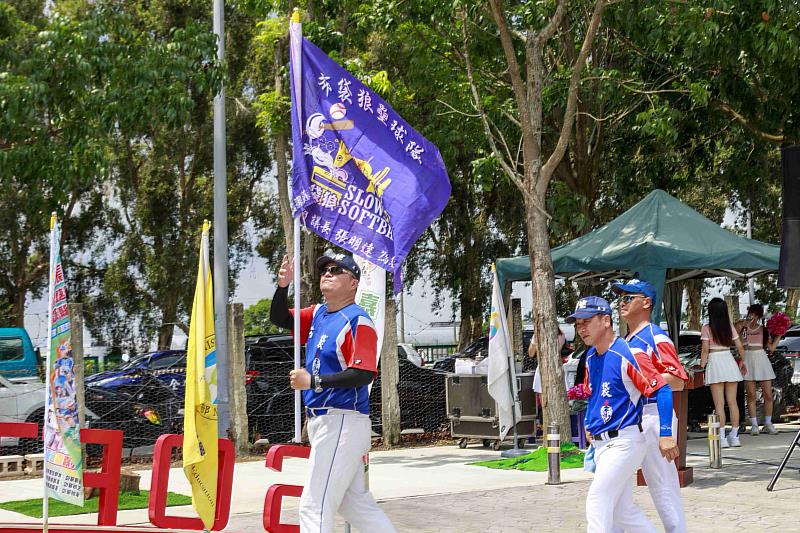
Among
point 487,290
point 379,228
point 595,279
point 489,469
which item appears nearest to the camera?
point 379,228

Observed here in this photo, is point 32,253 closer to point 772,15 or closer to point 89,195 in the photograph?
point 89,195

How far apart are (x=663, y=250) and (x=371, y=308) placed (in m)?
5.66

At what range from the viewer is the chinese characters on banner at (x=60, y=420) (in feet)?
24.8

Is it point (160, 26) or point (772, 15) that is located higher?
point (160, 26)

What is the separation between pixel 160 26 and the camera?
106 ft

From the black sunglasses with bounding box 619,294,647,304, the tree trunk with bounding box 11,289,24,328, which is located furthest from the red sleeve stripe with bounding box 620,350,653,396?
the tree trunk with bounding box 11,289,24,328

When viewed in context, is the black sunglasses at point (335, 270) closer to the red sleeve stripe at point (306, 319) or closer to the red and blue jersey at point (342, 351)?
the red and blue jersey at point (342, 351)

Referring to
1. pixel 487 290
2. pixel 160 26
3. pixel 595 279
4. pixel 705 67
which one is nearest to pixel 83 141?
pixel 595 279

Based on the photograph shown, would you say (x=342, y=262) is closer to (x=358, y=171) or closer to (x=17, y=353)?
(x=358, y=171)

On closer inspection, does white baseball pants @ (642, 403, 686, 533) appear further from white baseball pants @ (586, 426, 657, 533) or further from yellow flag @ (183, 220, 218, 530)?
yellow flag @ (183, 220, 218, 530)

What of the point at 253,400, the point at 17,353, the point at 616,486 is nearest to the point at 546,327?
the point at 253,400

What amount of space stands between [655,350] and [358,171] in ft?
8.17

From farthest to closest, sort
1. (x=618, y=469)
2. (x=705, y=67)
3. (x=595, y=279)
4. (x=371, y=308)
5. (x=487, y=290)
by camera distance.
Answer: (x=487, y=290), (x=705, y=67), (x=595, y=279), (x=371, y=308), (x=618, y=469)

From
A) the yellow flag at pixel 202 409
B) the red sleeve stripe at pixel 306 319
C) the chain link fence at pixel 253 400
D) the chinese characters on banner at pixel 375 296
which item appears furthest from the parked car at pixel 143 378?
the red sleeve stripe at pixel 306 319
